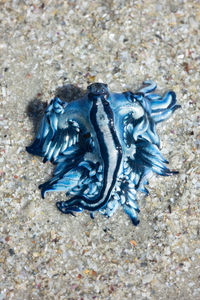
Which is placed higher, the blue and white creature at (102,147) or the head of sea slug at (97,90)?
the head of sea slug at (97,90)

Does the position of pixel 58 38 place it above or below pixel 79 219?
Result: above

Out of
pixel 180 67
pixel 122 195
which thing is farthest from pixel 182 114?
pixel 122 195

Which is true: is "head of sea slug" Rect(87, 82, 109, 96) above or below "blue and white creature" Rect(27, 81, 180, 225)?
above

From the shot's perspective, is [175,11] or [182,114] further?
[175,11]

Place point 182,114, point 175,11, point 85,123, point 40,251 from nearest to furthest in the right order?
point 85,123, point 40,251, point 182,114, point 175,11

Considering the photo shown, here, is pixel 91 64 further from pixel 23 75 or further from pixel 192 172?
pixel 192 172

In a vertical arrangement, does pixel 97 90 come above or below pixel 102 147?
above

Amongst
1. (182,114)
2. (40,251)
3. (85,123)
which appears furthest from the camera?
(182,114)

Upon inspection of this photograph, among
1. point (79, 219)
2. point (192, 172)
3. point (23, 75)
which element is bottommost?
point (79, 219)
